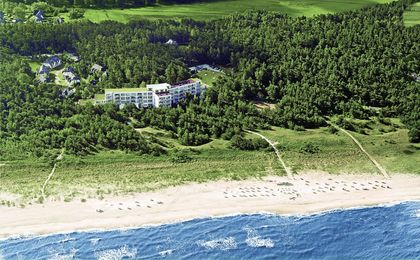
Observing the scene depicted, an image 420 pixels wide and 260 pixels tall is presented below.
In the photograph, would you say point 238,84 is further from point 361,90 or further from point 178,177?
point 178,177

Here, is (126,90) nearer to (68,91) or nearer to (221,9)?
(68,91)

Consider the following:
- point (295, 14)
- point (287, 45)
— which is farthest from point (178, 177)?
point (295, 14)

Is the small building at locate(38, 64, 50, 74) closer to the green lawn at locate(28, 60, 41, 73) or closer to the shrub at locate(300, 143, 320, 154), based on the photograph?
the green lawn at locate(28, 60, 41, 73)

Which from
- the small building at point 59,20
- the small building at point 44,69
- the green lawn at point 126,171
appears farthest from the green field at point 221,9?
the green lawn at point 126,171

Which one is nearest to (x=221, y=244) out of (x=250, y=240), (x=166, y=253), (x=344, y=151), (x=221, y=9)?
(x=250, y=240)

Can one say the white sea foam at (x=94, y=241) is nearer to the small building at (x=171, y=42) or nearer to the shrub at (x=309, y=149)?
the shrub at (x=309, y=149)

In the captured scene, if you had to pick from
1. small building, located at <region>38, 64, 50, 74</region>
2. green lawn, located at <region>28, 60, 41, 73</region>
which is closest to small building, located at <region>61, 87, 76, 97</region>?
small building, located at <region>38, 64, 50, 74</region>
